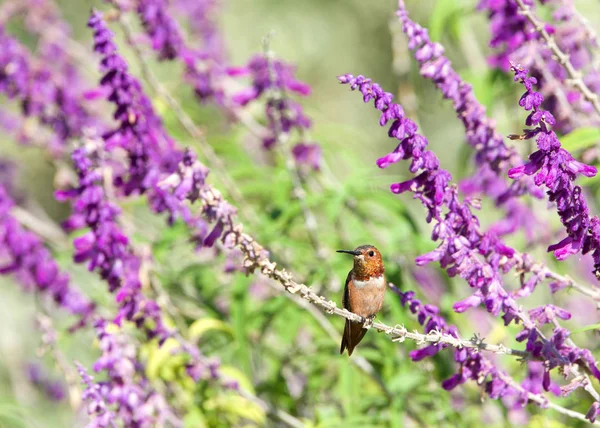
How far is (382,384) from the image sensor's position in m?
4.11

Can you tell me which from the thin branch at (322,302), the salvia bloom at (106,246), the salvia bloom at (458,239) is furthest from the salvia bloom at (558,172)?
the salvia bloom at (106,246)

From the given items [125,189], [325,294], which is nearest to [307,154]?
[325,294]

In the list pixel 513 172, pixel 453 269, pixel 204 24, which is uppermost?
pixel 204 24

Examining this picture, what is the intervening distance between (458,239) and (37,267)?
2.85 m

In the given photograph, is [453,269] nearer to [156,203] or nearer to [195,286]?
[156,203]

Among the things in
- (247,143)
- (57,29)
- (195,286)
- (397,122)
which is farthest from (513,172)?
(247,143)

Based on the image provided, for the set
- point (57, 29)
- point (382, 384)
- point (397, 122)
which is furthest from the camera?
point (57, 29)

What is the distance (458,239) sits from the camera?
255 cm

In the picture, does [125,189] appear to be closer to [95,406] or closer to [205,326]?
[205,326]

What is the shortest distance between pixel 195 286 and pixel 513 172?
9.66 feet

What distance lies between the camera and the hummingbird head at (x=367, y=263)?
320 cm

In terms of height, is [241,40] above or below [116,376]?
above

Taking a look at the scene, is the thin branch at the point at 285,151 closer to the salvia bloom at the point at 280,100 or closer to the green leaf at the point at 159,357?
the salvia bloom at the point at 280,100

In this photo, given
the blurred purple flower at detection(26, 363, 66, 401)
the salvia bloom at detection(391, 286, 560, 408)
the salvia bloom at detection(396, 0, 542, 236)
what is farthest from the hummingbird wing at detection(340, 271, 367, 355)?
the blurred purple flower at detection(26, 363, 66, 401)
